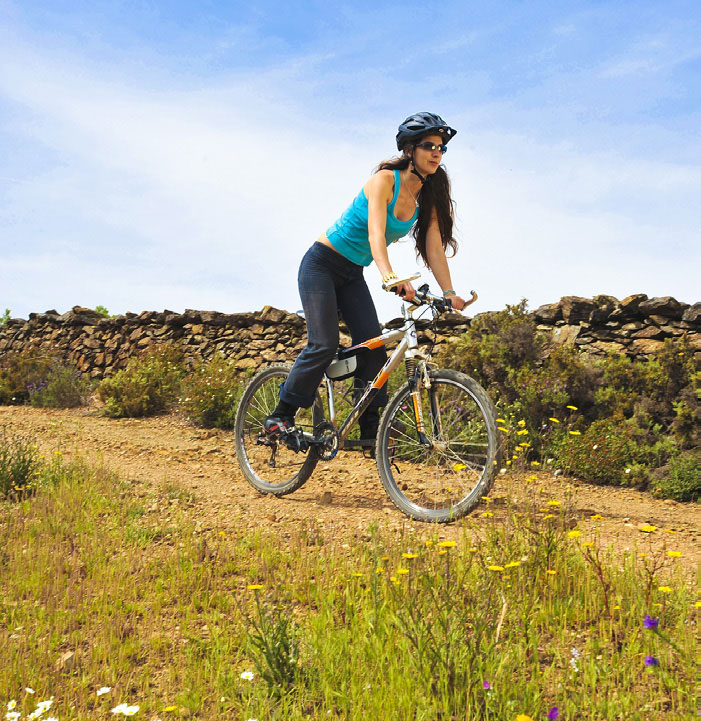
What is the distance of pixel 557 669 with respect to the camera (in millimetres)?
2627

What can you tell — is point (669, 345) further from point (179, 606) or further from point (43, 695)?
point (43, 695)

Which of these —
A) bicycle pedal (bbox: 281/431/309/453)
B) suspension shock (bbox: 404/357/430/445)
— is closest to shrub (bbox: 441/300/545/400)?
bicycle pedal (bbox: 281/431/309/453)

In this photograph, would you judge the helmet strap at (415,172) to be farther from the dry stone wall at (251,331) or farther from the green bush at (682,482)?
the dry stone wall at (251,331)

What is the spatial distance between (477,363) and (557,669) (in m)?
5.74

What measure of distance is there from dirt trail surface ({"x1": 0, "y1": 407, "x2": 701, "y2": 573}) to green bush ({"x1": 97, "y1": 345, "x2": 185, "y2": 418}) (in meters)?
0.84

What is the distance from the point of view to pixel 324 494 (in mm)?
5523

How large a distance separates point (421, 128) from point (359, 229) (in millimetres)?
813

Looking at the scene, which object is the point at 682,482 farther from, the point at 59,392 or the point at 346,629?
the point at 59,392

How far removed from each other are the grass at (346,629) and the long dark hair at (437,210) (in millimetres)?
2245

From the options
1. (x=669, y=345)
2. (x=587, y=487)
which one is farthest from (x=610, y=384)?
(x=587, y=487)

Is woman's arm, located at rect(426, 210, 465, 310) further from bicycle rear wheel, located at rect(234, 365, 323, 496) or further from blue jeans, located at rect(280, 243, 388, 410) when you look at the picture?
bicycle rear wheel, located at rect(234, 365, 323, 496)

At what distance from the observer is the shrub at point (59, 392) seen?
13.1m

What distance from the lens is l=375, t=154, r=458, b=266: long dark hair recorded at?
502 cm

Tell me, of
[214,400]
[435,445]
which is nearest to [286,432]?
[435,445]
